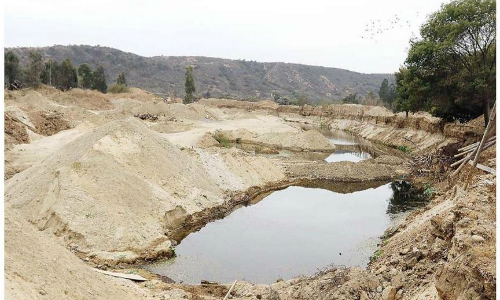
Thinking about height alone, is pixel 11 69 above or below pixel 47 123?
above

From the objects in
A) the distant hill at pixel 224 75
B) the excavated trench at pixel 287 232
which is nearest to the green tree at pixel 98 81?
the distant hill at pixel 224 75

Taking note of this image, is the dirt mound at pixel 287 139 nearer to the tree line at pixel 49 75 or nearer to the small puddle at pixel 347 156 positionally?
the small puddle at pixel 347 156

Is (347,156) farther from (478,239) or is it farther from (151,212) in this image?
(478,239)

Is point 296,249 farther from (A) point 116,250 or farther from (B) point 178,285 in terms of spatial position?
(A) point 116,250

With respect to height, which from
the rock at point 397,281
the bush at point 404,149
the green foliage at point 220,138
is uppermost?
the rock at point 397,281

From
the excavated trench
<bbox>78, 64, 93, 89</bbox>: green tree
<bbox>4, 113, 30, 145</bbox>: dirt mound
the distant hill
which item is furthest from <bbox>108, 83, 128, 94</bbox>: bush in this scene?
the excavated trench

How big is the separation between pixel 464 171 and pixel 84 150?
1425cm

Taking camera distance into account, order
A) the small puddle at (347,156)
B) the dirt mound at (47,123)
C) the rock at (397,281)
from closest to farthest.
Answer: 1. the rock at (397,281)
2. the small puddle at (347,156)
3. the dirt mound at (47,123)

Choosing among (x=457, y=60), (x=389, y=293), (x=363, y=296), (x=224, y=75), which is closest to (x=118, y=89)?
(x=457, y=60)

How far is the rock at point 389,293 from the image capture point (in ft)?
24.1

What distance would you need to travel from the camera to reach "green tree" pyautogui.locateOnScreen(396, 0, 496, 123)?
927 inches

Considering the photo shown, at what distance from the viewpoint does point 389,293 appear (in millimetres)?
7379

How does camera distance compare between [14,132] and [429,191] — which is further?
[14,132]

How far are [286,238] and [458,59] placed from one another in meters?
17.8
